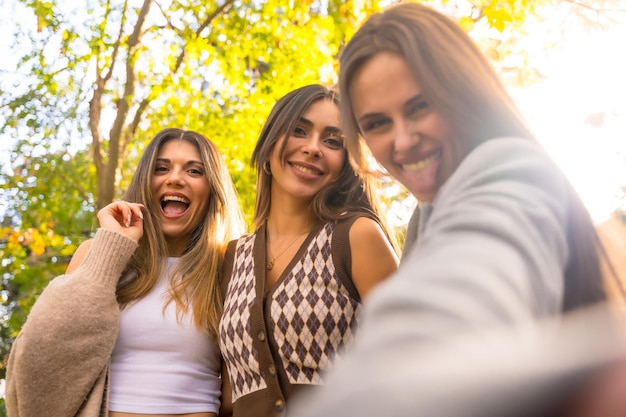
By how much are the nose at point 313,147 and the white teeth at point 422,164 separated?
1514mm

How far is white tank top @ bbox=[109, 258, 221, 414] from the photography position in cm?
304

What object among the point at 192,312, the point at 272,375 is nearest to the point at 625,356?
the point at 272,375

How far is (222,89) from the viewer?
25.3ft

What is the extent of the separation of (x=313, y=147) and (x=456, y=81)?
5.65ft

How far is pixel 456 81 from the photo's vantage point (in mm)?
1162

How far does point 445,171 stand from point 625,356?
1.63 feet

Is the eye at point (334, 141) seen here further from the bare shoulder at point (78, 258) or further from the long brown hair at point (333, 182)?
the bare shoulder at point (78, 258)

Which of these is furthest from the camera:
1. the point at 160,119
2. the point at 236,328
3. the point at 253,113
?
the point at 160,119

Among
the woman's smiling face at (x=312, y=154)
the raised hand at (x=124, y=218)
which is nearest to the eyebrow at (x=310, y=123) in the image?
the woman's smiling face at (x=312, y=154)

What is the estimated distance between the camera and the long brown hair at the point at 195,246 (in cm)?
318

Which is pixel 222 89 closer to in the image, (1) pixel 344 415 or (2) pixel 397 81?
(2) pixel 397 81

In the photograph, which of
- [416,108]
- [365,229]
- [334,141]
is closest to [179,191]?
[334,141]

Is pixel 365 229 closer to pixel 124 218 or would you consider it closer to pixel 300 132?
pixel 300 132

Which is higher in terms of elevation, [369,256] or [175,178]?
[175,178]
